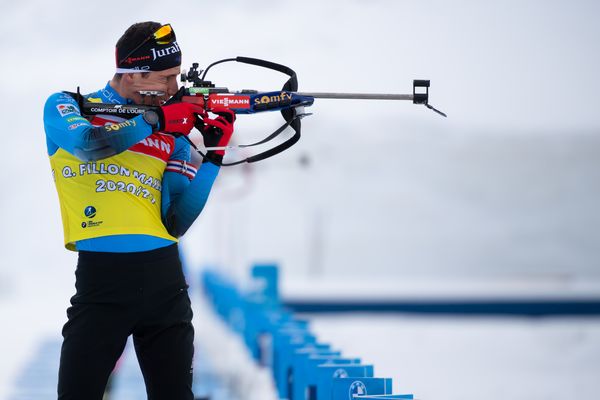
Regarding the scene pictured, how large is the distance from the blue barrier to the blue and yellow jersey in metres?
0.85

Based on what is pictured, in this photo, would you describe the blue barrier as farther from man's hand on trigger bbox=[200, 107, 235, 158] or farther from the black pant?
man's hand on trigger bbox=[200, 107, 235, 158]

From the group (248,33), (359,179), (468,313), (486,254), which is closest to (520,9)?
(468,313)

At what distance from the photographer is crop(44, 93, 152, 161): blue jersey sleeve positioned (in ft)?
9.21

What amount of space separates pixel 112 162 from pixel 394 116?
5347 centimetres

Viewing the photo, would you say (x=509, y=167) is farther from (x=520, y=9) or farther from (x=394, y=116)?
(x=520, y=9)

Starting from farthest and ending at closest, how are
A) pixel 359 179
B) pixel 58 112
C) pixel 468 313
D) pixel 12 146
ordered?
pixel 359 179 < pixel 12 146 < pixel 468 313 < pixel 58 112

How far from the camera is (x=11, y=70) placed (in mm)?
45938

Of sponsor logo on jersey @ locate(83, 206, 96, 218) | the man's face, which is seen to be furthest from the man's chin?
sponsor logo on jersey @ locate(83, 206, 96, 218)

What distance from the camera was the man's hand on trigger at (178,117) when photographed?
296cm

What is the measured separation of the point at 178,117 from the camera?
9.80ft

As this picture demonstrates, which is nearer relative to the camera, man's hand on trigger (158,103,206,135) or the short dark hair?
man's hand on trigger (158,103,206,135)

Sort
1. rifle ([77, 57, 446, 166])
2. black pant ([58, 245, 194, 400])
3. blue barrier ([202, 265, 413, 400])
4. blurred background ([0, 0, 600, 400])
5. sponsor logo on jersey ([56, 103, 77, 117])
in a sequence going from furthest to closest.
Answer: blurred background ([0, 0, 600, 400])
blue barrier ([202, 265, 413, 400])
rifle ([77, 57, 446, 166])
sponsor logo on jersey ([56, 103, 77, 117])
black pant ([58, 245, 194, 400])

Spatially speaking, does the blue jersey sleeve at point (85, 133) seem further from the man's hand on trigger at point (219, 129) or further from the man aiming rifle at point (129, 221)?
the man's hand on trigger at point (219, 129)

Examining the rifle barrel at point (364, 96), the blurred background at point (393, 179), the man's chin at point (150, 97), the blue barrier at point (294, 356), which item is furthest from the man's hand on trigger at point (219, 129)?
the blurred background at point (393, 179)
